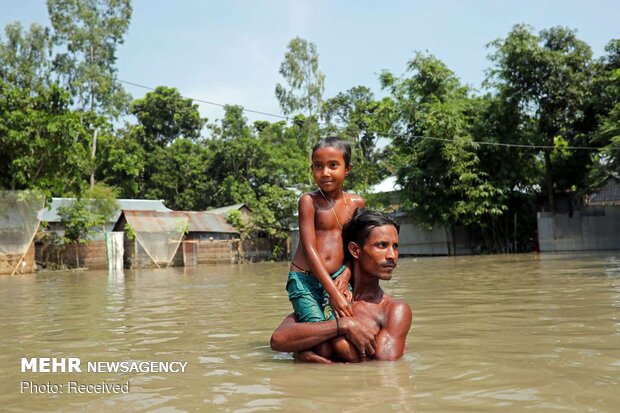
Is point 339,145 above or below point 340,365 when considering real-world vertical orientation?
above

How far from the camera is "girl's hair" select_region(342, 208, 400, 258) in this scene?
139 inches

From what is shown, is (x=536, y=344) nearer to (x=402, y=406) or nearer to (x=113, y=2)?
(x=402, y=406)

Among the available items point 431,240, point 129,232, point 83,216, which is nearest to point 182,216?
point 129,232

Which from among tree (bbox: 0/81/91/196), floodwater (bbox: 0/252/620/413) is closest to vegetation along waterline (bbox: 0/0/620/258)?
tree (bbox: 0/81/91/196)

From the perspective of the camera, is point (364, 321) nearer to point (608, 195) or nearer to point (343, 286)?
point (343, 286)

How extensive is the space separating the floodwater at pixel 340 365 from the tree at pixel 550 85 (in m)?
19.8

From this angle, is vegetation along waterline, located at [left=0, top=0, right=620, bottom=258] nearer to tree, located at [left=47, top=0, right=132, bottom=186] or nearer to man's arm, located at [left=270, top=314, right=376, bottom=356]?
tree, located at [left=47, top=0, right=132, bottom=186]

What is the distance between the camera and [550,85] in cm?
2480

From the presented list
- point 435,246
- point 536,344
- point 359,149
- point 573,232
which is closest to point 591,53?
point 573,232

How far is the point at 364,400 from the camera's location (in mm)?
2520

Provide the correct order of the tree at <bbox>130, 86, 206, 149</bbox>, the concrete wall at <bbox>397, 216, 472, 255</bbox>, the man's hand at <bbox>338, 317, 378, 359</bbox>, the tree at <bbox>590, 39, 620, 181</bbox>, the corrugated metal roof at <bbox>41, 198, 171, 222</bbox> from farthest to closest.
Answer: the tree at <bbox>130, 86, 206, 149</bbox> < the corrugated metal roof at <bbox>41, 198, 171, 222</bbox> < the concrete wall at <bbox>397, 216, 472, 255</bbox> < the tree at <bbox>590, 39, 620, 181</bbox> < the man's hand at <bbox>338, 317, 378, 359</bbox>

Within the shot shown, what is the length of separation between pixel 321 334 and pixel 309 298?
0.27 m

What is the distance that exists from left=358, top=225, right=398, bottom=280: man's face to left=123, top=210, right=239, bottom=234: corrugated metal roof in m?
23.2

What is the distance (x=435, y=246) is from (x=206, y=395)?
89.0ft
